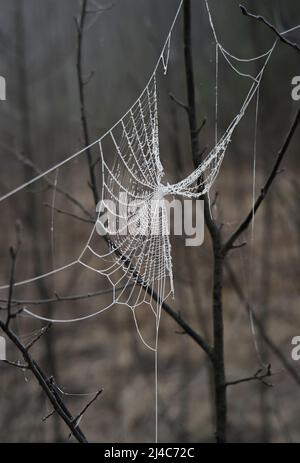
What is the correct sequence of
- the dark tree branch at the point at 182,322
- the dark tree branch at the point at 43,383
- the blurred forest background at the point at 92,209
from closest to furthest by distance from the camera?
the dark tree branch at the point at 43,383 < the dark tree branch at the point at 182,322 < the blurred forest background at the point at 92,209

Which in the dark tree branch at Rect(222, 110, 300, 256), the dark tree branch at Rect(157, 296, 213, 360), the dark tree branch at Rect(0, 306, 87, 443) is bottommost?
the dark tree branch at Rect(0, 306, 87, 443)

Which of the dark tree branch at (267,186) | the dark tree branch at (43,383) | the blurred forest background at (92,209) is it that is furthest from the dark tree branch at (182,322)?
the blurred forest background at (92,209)

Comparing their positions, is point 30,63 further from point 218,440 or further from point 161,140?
point 218,440

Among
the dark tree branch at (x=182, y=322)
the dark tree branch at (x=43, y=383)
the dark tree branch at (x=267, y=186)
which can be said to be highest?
the dark tree branch at (x=267, y=186)

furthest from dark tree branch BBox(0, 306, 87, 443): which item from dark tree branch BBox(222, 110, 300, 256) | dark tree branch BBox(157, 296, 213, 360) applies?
dark tree branch BBox(222, 110, 300, 256)

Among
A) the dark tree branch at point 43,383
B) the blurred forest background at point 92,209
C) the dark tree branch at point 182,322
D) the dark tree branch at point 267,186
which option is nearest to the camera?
the dark tree branch at point 43,383

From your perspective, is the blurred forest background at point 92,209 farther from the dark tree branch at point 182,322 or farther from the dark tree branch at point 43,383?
the dark tree branch at point 43,383

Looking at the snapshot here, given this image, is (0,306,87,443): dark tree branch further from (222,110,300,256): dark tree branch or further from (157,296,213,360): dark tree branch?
(222,110,300,256): dark tree branch

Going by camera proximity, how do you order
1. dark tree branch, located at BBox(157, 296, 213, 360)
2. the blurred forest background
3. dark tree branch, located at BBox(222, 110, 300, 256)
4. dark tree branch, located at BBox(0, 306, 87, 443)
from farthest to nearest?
the blurred forest background → dark tree branch, located at BBox(157, 296, 213, 360) → dark tree branch, located at BBox(222, 110, 300, 256) → dark tree branch, located at BBox(0, 306, 87, 443)

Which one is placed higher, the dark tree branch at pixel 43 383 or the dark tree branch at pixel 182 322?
the dark tree branch at pixel 182 322
